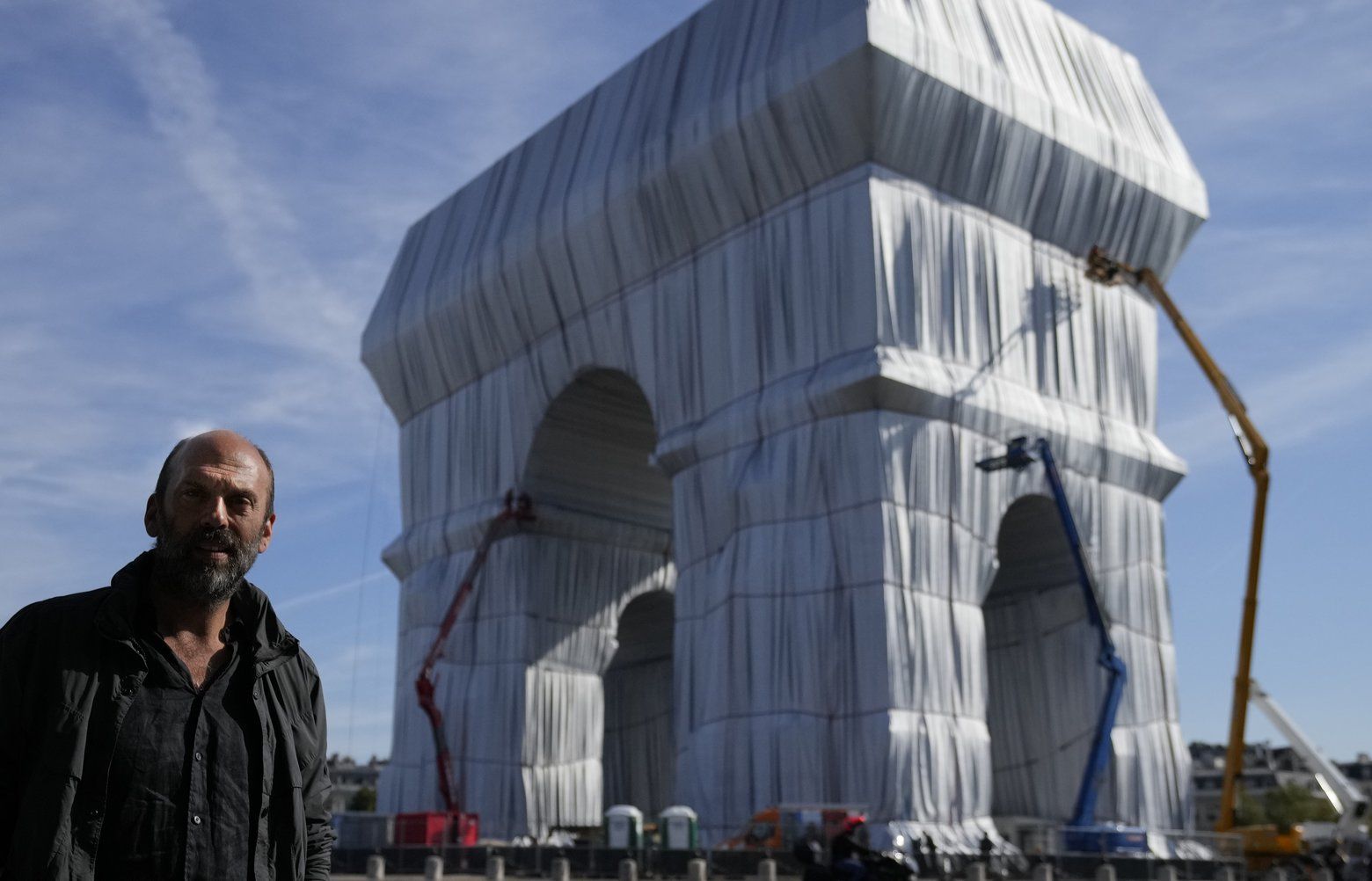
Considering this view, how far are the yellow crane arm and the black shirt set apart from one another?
39.0 m

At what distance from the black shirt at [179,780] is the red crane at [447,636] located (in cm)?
4247

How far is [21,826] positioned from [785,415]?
110ft

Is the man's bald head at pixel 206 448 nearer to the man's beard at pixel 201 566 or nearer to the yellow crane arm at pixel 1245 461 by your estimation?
the man's beard at pixel 201 566

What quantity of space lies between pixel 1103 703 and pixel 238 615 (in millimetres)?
37129

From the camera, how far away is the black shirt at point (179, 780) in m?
3.18

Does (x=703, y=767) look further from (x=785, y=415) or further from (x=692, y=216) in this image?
(x=692, y=216)

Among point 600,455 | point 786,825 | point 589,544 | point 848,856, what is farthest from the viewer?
point 600,455

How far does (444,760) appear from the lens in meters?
45.1

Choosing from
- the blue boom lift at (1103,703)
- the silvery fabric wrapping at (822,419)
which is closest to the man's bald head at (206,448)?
the silvery fabric wrapping at (822,419)

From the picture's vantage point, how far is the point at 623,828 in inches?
1492

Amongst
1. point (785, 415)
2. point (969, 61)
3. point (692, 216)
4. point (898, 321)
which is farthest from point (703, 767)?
point (969, 61)

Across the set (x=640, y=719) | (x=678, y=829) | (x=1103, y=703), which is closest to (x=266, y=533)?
(x=678, y=829)

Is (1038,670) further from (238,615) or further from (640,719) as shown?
(238,615)

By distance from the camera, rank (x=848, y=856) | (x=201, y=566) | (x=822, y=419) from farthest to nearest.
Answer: (x=822, y=419)
(x=848, y=856)
(x=201, y=566)
